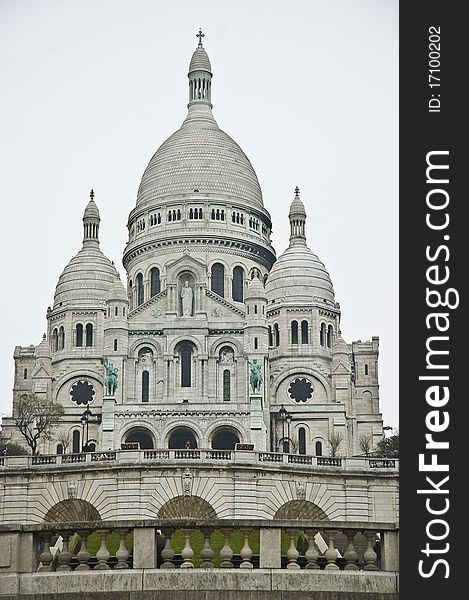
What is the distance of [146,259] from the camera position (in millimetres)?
109562

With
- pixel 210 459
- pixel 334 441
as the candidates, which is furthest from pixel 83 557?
pixel 334 441

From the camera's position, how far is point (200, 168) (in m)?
113

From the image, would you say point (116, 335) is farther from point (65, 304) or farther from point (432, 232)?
point (432, 232)

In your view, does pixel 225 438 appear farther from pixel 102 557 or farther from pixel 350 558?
pixel 102 557

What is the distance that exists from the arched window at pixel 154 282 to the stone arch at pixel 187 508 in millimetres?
64862

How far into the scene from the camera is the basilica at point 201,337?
9025 cm

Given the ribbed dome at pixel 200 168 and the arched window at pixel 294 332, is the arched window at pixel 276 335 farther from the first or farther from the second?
the ribbed dome at pixel 200 168

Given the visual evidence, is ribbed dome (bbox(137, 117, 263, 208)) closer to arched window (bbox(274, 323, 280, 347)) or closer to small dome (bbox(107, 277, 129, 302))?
arched window (bbox(274, 323, 280, 347))

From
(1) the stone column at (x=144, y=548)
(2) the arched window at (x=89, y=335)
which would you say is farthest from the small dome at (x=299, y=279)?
(1) the stone column at (x=144, y=548)

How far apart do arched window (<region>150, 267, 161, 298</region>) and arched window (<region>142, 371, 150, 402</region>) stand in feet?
42.2

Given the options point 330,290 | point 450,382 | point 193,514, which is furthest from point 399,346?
point 330,290

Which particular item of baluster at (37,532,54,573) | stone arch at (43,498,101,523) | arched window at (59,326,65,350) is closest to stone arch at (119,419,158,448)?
arched window at (59,326,65,350)

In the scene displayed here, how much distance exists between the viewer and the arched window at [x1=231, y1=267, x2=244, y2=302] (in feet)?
352

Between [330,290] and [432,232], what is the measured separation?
9140 cm
